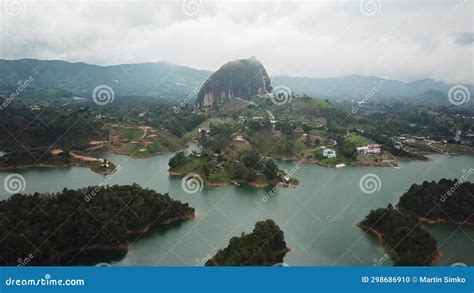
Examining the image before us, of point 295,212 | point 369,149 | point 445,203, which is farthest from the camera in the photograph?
point 369,149

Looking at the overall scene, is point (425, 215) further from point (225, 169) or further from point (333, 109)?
point (333, 109)

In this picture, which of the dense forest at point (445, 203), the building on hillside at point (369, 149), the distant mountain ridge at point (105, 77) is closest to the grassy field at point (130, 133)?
the building on hillside at point (369, 149)

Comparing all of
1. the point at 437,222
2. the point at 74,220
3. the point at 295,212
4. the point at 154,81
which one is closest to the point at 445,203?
the point at 437,222

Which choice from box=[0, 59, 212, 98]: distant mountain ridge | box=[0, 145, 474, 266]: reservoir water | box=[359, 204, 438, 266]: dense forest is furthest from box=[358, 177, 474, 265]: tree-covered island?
box=[0, 59, 212, 98]: distant mountain ridge

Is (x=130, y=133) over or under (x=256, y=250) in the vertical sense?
over

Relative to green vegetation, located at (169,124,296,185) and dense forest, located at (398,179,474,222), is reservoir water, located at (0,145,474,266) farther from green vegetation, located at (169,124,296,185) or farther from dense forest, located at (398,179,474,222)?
green vegetation, located at (169,124,296,185)

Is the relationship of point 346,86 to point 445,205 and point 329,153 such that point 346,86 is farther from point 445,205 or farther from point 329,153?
point 445,205
